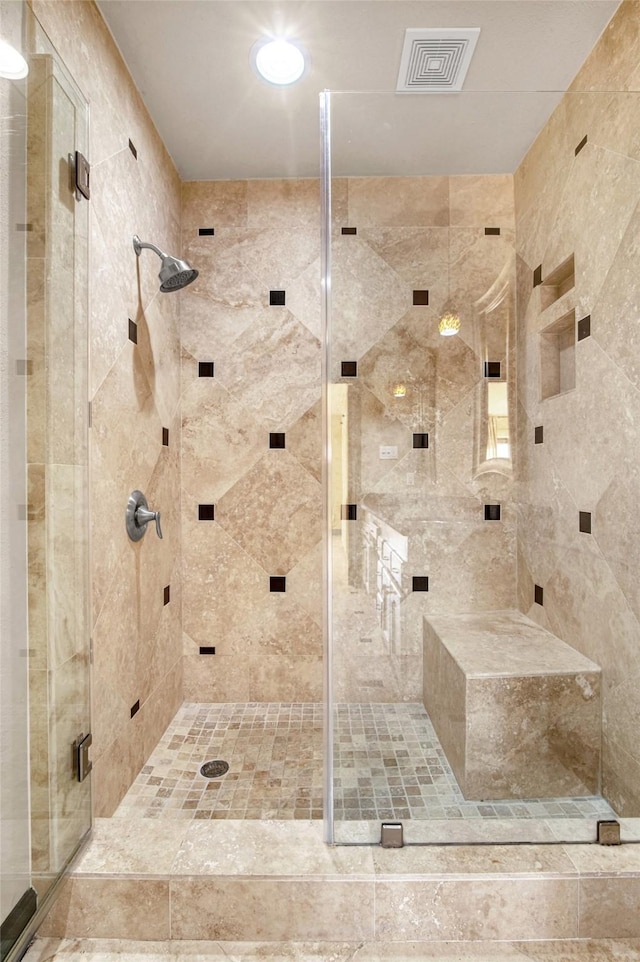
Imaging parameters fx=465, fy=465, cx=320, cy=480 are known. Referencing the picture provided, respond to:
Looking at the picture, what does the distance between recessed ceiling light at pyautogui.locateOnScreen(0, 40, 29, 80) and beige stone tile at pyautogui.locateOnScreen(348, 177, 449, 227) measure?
713 millimetres

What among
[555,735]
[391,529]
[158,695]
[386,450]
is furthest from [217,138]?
[555,735]

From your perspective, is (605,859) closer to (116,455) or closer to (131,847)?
(131,847)

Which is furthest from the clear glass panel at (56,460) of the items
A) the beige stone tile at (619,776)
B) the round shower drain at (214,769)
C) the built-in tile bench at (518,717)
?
the beige stone tile at (619,776)

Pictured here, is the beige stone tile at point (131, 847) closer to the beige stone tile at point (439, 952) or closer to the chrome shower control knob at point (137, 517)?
the beige stone tile at point (439, 952)

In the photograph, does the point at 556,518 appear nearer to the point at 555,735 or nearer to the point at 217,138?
the point at 555,735

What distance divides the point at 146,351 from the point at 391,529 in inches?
43.8

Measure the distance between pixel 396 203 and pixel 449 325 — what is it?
0.34m

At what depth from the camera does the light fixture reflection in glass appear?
1193 millimetres

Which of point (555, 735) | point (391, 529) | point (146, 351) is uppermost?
point (146, 351)

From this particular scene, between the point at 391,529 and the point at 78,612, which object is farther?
the point at 391,529

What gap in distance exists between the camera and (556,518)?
122cm

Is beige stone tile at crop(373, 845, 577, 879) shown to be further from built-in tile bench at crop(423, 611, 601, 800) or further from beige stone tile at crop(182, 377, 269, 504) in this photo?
beige stone tile at crop(182, 377, 269, 504)

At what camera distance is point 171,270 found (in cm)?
161

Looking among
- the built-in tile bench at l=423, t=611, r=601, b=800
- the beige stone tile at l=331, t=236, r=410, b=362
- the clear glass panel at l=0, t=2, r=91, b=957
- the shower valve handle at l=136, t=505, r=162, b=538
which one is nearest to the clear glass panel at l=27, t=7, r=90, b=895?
the clear glass panel at l=0, t=2, r=91, b=957
